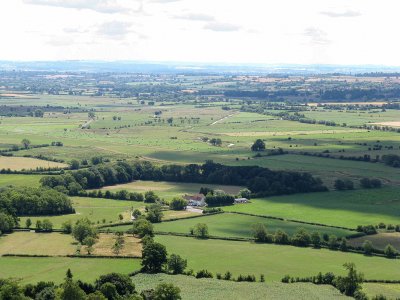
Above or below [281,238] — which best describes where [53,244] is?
below

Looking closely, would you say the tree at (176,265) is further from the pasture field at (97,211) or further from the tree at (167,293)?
the pasture field at (97,211)

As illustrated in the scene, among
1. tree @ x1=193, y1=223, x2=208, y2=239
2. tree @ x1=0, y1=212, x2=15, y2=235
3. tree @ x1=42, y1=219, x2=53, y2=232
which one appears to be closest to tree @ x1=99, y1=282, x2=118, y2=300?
tree @ x1=193, y1=223, x2=208, y2=239

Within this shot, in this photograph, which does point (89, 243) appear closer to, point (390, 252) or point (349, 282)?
point (349, 282)

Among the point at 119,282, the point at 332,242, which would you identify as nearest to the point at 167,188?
the point at 332,242

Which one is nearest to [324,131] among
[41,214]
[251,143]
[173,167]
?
[251,143]

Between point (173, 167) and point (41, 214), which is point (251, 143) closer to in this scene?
point (173, 167)

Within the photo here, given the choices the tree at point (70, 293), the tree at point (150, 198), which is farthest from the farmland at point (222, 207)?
the tree at point (70, 293)

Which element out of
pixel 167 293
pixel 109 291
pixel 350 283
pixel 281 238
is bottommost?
pixel 281 238
